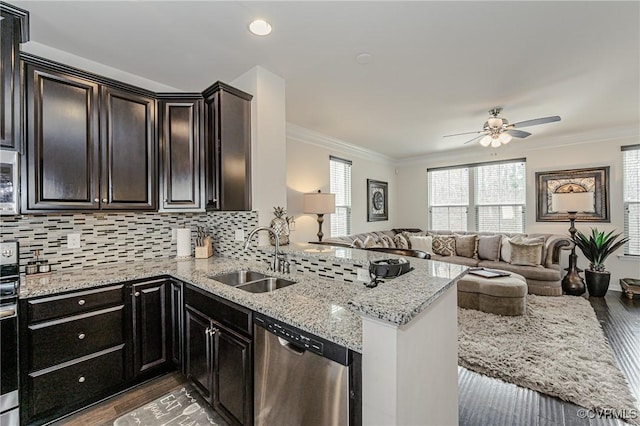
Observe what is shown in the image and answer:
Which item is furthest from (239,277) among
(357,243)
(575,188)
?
(575,188)

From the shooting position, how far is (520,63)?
8.32 ft

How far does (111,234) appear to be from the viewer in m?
2.53

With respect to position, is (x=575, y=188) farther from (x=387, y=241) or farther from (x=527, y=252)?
(x=387, y=241)

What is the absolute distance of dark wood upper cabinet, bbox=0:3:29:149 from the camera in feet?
5.49

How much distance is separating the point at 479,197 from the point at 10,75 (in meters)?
6.86

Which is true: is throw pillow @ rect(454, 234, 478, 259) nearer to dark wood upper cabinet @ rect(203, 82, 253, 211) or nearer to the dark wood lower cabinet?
dark wood upper cabinet @ rect(203, 82, 253, 211)

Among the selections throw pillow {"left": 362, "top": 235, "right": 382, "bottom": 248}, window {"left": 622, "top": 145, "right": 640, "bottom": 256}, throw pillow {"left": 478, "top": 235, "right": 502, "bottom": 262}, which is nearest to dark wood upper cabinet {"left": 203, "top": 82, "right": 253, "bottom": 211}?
throw pillow {"left": 362, "top": 235, "right": 382, "bottom": 248}

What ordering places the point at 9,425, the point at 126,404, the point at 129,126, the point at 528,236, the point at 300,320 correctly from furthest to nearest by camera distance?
1. the point at 528,236
2. the point at 129,126
3. the point at 126,404
4. the point at 9,425
5. the point at 300,320

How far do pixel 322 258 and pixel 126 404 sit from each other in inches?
70.5

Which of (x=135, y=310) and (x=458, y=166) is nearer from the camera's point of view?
(x=135, y=310)

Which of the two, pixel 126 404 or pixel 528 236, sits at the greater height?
pixel 528 236

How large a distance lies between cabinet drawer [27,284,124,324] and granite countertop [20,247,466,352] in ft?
0.17

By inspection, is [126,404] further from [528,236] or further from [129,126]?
[528,236]

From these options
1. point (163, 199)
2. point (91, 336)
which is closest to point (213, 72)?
point (163, 199)
